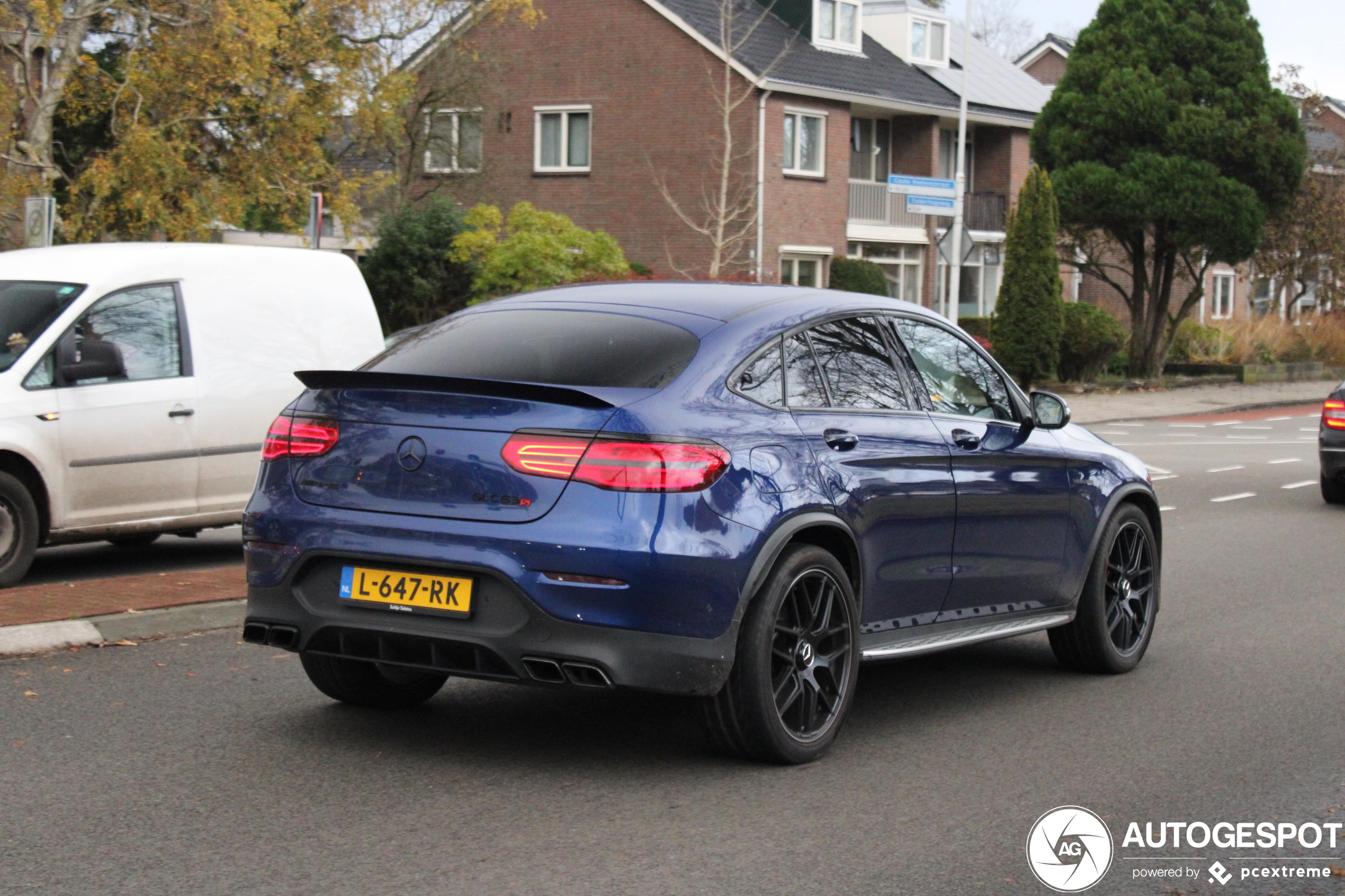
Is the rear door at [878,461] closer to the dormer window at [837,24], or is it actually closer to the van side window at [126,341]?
the van side window at [126,341]

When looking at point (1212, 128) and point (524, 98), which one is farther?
point (524, 98)

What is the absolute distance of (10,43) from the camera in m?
21.4

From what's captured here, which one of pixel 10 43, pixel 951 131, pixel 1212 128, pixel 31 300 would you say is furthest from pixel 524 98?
pixel 31 300

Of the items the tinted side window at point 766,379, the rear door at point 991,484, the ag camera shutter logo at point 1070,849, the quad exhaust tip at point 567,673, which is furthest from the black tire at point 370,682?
the ag camera shutter logo at point 1070,849

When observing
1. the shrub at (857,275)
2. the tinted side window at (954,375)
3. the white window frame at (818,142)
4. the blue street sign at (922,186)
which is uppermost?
the white window frame at (818,142)

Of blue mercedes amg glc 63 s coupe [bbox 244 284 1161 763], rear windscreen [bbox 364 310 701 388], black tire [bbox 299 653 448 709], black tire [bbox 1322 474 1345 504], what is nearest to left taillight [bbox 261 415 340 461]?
blue mercedes amg glc 63 s coupe [bbox 244 284 1161 763]

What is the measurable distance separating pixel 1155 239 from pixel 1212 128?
2.73m

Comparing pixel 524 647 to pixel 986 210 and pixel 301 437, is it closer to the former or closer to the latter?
pixel 301 437

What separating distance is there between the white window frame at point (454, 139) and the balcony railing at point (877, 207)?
30.3 feet

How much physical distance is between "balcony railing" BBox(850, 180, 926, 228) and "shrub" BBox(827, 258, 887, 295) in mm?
2326

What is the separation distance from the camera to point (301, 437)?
577 cm

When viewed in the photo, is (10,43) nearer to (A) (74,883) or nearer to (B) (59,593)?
(B) (59,593)

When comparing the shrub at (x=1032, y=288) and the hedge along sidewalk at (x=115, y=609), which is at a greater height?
the shrub at (x=1032, y=288)

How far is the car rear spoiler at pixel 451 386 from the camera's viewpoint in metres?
5.35
